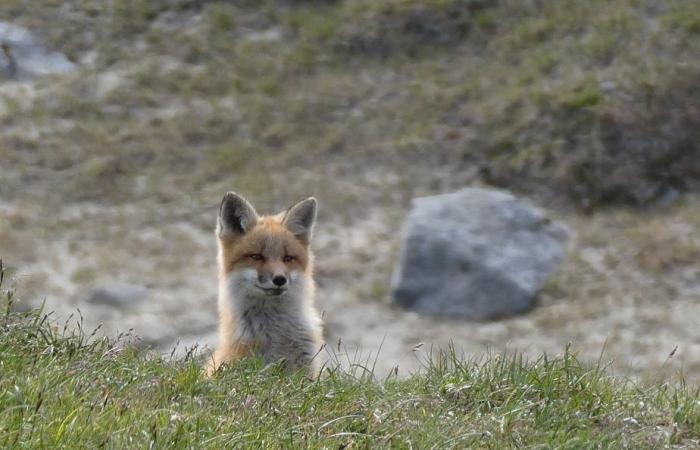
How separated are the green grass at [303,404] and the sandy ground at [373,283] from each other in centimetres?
922

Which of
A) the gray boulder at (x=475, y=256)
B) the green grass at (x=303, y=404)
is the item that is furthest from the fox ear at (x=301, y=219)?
the gray boulder at (x=475, y=256)

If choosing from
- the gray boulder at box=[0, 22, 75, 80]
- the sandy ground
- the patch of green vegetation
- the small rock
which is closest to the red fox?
the sandy ground

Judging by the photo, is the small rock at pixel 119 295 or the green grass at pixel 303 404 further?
the small rock at pixel 119 295

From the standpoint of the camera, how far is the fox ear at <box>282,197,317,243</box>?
988cm

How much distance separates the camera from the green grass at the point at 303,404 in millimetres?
5094

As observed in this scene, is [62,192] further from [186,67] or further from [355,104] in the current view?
[355,104]

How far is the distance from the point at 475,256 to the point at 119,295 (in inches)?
229

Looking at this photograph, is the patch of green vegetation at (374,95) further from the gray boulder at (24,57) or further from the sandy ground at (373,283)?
the sandy ground at (373,283)

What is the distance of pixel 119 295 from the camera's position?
18188mm

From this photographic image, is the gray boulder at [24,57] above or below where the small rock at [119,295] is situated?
above

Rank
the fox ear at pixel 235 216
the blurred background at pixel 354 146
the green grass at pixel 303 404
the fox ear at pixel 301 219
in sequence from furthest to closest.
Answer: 1. the blurred background at pixel 354 146
2. the fox ear at pixel 301 219
3. the fox ear at pixel 235 216
4. the green grass at pixel 303 404

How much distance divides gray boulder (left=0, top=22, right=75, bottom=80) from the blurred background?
0.05 meters

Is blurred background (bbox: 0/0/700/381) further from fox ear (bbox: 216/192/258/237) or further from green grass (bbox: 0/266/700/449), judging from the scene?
green grass (bbox: 0/266/700/449)

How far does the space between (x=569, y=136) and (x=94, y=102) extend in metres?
9.66
